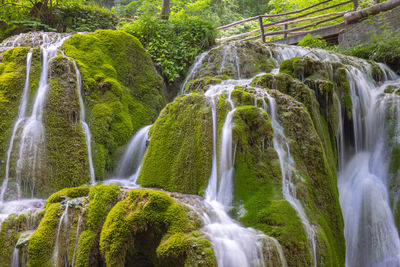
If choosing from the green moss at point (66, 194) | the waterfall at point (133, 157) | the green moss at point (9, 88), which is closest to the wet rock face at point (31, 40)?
the green moss at point (9, 88)

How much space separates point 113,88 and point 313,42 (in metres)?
7.88

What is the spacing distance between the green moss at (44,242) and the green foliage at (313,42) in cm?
1044

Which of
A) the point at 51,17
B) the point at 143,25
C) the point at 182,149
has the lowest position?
the point at 182,149

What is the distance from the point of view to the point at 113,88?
6.65 meters

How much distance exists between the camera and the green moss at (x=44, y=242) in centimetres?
307

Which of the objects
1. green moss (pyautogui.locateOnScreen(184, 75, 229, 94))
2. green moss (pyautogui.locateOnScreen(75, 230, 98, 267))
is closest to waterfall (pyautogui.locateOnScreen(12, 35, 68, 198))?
green moss (pyautogui.locateOnScreen(75, 230, 98, 267))

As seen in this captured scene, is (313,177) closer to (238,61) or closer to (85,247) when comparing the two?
(85,247)

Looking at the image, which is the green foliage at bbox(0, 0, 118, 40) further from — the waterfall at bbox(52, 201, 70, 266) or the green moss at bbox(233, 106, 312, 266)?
the green moss at bbox(233, 106, 312, 266)

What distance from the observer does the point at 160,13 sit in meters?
11.6

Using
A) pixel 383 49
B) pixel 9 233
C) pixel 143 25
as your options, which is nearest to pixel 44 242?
pixel 9 233

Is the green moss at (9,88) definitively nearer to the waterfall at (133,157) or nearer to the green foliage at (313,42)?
the waterfall at (133,157)

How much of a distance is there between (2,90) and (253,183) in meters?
4.78

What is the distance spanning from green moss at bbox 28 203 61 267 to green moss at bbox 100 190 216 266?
21.5 inches

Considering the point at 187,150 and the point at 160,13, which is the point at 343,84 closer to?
the point at 187,150
